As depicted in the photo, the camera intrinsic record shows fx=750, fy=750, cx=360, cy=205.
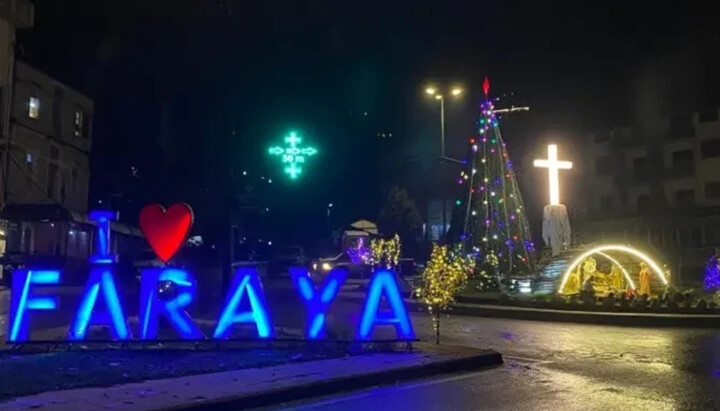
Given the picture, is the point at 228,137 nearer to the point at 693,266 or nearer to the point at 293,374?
the point at 293,374

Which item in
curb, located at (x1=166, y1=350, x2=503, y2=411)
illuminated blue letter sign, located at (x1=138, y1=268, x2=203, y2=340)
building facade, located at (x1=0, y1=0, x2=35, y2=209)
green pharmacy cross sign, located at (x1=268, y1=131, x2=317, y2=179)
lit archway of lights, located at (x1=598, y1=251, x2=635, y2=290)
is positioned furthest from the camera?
building facade, located at (x1=0, y1=0, x2=35, y2=209)

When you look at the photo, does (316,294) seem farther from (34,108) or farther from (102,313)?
(34,108)

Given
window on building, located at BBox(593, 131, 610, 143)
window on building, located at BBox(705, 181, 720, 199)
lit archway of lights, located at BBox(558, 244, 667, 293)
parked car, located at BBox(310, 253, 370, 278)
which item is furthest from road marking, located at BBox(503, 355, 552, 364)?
window on building, located at BBox(593, 131, 610, 143)

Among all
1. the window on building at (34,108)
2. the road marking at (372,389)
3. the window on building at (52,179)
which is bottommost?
the road marking at (372,389)

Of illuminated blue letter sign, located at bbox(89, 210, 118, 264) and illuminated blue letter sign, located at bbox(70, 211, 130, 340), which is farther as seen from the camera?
illuminated blue letter sign, located at bbox(89, 210, 118, 264)

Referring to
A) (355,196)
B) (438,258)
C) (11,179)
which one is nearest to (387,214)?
(355,196)

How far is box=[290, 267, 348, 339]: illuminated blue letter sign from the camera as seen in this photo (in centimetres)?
1299

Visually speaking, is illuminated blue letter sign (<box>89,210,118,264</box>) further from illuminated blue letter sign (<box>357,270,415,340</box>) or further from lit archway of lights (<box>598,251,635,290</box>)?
lit archway of lights (<box>598,251,635,290</box>)

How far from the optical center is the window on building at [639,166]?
205ft

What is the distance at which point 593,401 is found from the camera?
9.26 metres

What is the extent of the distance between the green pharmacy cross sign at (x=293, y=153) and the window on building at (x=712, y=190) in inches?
1927

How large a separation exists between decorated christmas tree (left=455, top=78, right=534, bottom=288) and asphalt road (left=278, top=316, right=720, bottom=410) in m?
11.9

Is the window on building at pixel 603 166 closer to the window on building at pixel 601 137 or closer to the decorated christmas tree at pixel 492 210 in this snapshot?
the window on building at pixel 601 137

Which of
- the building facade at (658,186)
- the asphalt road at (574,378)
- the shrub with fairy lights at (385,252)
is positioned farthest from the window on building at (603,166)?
the asphalt road at (574,378)
